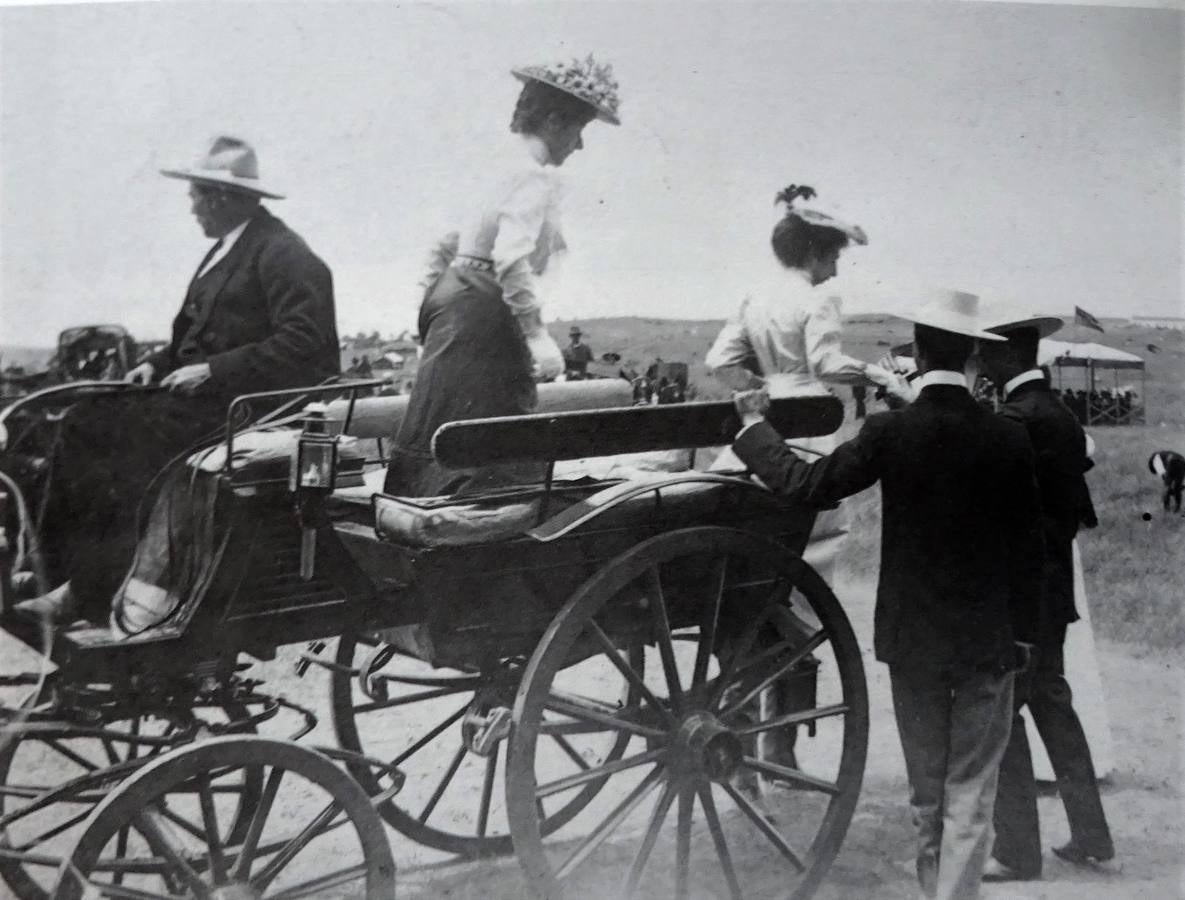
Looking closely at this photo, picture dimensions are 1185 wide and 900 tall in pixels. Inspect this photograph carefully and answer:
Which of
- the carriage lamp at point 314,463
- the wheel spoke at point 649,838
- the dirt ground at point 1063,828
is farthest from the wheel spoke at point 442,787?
the carriage lamp at point 314,463

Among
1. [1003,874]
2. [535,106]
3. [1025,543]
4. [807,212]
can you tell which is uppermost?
[535,106]

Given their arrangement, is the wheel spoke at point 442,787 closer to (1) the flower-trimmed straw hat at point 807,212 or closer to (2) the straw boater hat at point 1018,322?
(1) the flower-trimmed straw hat at point 807,212

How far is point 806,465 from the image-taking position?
9.53ft

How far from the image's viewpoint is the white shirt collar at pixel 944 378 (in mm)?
2896

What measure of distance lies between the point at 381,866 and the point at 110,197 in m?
1.82

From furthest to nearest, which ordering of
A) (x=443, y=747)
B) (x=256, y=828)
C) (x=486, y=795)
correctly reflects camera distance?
(x=443, y=747) → (x=486, y=795) → (x=256, y=828)

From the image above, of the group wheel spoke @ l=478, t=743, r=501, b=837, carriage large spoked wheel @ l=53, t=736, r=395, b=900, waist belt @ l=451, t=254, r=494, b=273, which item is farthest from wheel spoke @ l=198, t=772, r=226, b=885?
waist belt @ l=451, t=254, r=494, b=273

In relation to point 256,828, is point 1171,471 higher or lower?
higher

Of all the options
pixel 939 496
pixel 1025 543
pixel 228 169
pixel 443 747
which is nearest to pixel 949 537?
pixel 939 496

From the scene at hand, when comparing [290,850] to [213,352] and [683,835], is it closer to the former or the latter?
[683,835]

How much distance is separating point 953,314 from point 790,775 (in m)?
1.33

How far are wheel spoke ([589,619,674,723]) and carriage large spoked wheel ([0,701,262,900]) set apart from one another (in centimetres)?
88

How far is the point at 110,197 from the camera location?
2.82 m

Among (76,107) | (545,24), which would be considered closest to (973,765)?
(545,24)
